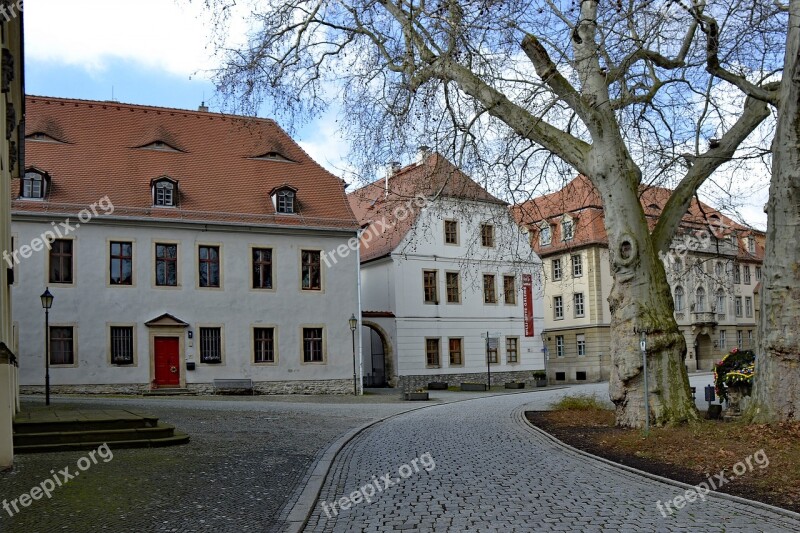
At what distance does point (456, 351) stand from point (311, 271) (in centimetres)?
1104

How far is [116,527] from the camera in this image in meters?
7.55

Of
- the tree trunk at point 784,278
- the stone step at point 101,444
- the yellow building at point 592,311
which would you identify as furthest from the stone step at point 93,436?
the yellow building at point 592,311

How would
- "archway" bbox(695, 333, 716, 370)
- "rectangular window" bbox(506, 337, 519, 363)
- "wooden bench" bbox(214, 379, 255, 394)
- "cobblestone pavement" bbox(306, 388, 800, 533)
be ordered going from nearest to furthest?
"cobblestone pavement" bbox(306, 388, 800, 533) < "wooden bench" bbox(214, 379, 255, 394) < "rectangular window" bbox(506, 337, 519, 363) < "archway" bbox(695, 333, 716, 370)

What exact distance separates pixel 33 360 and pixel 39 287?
263 cm

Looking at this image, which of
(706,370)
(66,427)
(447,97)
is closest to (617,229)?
(447,97)

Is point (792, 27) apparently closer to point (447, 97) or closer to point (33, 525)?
point (447, 97)

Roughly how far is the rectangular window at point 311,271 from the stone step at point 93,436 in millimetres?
19758

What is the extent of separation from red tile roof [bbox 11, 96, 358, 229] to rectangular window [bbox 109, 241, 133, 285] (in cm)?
125

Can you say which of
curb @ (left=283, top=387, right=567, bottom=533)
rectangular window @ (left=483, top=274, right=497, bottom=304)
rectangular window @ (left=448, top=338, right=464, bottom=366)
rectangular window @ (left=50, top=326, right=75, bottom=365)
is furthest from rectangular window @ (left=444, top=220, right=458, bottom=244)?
curb @ (left=283, top=387, right=567, bottom=533)

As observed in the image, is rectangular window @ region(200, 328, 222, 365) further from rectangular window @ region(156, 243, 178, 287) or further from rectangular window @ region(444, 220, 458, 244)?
rectangular window @ region(444, 220, 458, 244)

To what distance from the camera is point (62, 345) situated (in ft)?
95.7

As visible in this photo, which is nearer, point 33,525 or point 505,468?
point 33,525

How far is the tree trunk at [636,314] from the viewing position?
14.4 meters

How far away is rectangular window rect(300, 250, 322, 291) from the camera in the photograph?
33719 mm
